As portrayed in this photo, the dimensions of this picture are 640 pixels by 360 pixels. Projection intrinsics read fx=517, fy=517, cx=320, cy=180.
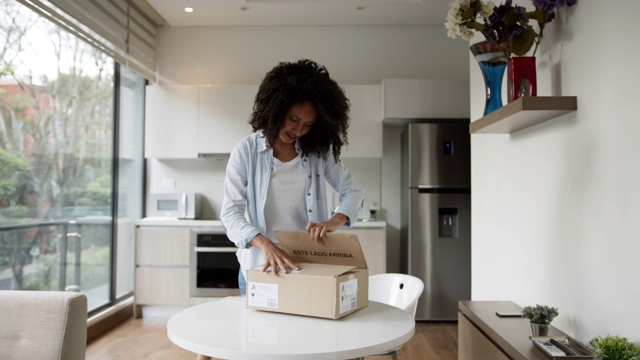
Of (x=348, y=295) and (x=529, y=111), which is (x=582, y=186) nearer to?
(x=529, y=111)

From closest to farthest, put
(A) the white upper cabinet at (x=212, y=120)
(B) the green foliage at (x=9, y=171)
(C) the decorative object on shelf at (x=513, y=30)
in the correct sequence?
(C) the decorative object on shelf at (x=513, y=30), (B) the green foliage at (x=9, y=171), (A) the white upper cabinet at (x=212, y=120)

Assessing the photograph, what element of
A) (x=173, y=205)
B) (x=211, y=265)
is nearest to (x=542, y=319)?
(x=211, y=265)

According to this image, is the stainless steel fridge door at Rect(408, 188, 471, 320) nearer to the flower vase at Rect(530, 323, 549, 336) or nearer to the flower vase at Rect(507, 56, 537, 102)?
the flower vase at Rect(507, 56, 537, 102)

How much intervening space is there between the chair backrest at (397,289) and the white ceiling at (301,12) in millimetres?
2725

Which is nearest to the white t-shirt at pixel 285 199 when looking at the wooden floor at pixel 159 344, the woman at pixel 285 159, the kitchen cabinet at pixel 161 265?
the woman at pixel 285 159

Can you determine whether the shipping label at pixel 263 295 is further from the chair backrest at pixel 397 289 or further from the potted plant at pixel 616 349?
the potted plant at pixel 616 349

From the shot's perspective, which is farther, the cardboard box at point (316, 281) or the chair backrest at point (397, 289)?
the chair backrest at point (397, 289)

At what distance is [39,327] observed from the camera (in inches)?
57.8

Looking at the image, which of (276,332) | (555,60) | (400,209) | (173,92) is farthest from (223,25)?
(276,332)

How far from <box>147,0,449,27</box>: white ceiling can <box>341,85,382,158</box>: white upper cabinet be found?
2.15 ft

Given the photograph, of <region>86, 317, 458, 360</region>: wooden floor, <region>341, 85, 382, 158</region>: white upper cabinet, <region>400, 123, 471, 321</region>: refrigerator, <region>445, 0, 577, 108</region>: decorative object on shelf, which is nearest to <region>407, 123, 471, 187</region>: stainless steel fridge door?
<region>400, 123, 471, 321</region>: refrigerator

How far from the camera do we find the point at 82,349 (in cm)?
154

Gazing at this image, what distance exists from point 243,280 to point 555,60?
131 centimetres

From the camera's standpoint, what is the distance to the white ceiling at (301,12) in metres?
4.19
